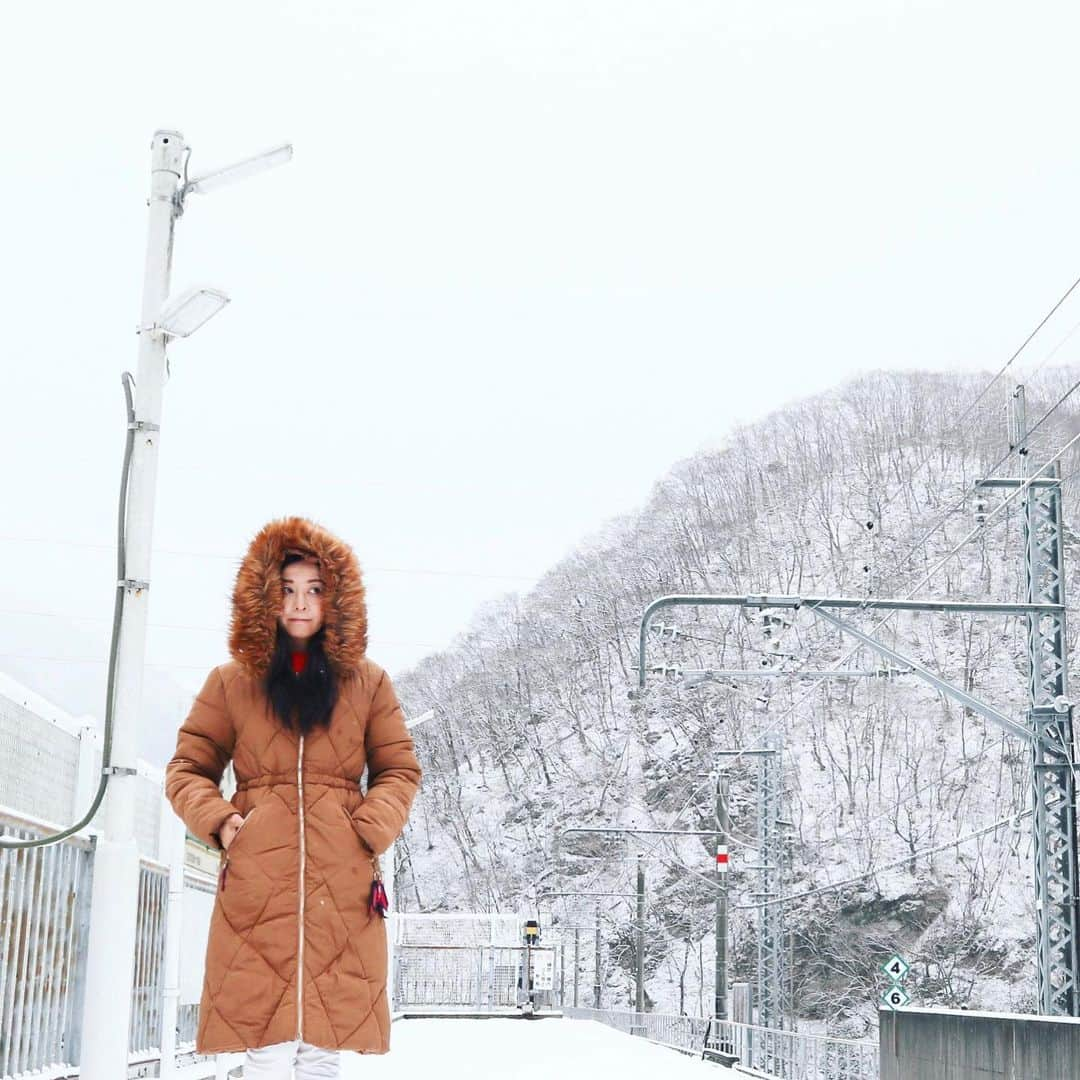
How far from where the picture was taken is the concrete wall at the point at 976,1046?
30.2ft

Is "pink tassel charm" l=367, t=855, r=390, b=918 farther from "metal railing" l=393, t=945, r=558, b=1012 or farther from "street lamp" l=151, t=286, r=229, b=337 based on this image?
"metal railing" l=393, t=945, r=558, b=1012

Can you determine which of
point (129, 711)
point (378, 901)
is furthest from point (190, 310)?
point (378, 901)

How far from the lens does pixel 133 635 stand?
5398 millimetres

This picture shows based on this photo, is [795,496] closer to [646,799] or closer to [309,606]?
[646,799]

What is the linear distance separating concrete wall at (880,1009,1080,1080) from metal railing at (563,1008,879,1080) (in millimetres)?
4773

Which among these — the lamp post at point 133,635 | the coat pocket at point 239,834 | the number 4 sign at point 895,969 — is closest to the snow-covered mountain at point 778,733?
the number 4 sign at point 895,969

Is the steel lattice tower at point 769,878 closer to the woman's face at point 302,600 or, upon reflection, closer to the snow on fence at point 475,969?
the snow on fence at point 475,969

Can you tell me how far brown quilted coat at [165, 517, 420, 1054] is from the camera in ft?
12.5

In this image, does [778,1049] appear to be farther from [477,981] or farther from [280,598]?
[280,598]

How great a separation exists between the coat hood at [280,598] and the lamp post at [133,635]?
131 centimetres

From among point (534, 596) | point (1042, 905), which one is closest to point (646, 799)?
point (534, 596)

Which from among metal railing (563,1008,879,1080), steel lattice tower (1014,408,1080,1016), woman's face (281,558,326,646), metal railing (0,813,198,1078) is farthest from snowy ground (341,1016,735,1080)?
woman's face (281,558,326,646)

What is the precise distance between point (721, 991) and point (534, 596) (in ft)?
277

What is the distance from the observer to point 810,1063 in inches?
814
